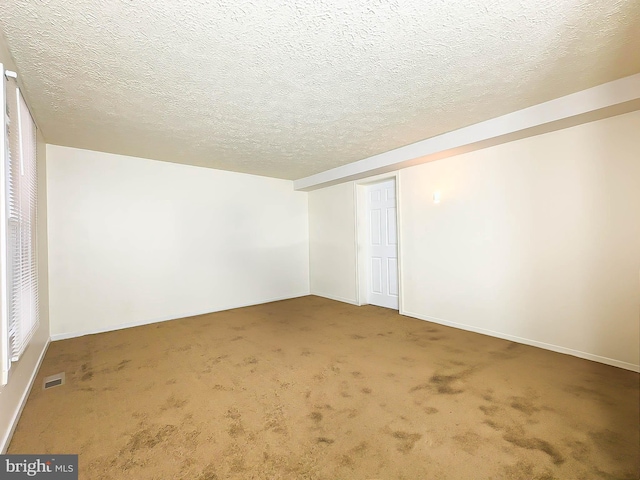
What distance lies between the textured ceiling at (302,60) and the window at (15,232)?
1.22ft

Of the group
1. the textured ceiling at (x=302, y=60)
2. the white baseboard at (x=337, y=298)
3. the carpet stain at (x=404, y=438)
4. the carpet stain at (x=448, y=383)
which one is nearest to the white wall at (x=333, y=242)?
the white baseboard at (x=337, y=298)

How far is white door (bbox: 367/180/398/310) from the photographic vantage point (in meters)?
4.58

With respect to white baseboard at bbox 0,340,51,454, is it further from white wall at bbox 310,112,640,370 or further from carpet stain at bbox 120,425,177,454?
white wall at bbox 310,112,640,370

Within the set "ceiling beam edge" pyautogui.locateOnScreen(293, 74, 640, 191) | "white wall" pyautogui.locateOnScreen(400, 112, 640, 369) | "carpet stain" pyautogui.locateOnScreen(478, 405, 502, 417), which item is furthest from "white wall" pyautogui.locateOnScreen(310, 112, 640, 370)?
"carpet stain" pyautogui.locateOnScreen(478, 405, 502, 417)

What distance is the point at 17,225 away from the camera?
1793 mm

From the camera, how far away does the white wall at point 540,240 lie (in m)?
2.39

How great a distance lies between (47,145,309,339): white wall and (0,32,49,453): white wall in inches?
9.6

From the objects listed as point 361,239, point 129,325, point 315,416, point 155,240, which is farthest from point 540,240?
point 129,325

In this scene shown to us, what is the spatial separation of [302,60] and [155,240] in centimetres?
350

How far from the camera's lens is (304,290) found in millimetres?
5844

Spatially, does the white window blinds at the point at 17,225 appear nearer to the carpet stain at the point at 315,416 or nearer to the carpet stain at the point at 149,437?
the carpet stain at the point at 149,437

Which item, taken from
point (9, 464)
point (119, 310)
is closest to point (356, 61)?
point (9, 464)

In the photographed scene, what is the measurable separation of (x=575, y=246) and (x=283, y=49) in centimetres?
311

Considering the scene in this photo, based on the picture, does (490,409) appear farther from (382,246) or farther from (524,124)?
(382,246)
